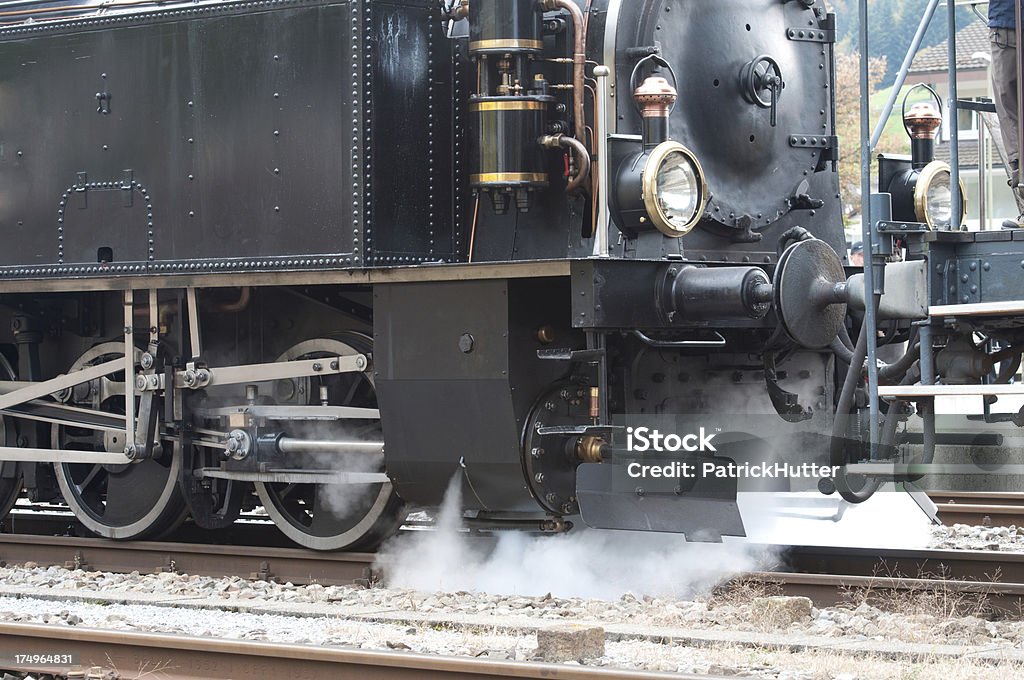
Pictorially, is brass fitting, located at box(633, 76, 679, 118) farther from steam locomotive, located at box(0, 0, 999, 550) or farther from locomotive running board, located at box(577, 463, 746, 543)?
locomotive running board, located at box(577, 463, 746, 543)

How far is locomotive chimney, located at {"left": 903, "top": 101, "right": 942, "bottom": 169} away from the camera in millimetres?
7668

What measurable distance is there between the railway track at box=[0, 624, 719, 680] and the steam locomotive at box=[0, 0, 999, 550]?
1.74 metres

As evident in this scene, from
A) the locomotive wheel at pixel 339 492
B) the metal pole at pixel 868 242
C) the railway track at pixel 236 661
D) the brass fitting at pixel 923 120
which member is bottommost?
the railway track at pixel 236 661

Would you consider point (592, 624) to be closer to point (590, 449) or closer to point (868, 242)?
point (590, 449)

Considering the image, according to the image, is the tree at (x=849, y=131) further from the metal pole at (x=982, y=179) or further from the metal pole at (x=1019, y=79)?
the metal pole at (x=1019, y=79)

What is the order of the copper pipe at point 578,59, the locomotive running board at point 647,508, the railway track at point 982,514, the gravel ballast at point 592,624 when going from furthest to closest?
the railway track at point 982,514, the copper pipe at point 578,59, the locomotive running board at point 647,508, the gravel ballast at point 592,624

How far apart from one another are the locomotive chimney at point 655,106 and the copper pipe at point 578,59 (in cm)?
31

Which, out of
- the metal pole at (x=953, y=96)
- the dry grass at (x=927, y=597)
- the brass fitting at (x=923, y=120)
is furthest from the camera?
the brass fitting at (x=923, y=120)

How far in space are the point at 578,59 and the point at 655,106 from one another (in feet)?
1.63

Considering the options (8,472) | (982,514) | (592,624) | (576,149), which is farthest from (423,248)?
(982,514)

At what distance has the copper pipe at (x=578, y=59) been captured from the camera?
6.63 m

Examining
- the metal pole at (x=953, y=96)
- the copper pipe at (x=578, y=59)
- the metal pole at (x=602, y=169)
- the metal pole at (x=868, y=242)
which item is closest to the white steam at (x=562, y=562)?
the metal pole at (x=602, y=169)

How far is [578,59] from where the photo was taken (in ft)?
21.9

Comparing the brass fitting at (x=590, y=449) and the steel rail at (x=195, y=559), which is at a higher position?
the brass fitting at (x=590, y=449)
